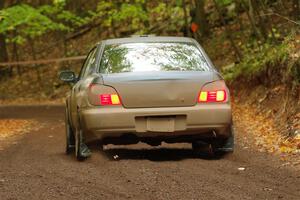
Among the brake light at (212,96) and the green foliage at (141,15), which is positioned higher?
the brake light at (212,96)

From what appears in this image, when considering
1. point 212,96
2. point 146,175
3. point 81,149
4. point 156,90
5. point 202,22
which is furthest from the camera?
point 202,22

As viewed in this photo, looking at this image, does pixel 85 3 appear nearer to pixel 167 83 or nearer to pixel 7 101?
pixel 7 101

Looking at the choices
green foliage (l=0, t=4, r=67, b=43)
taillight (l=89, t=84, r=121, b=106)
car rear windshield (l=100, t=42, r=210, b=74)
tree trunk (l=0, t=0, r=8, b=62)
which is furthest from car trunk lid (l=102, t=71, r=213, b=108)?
tree trunk (l=0, t=0, r=8, b=62)

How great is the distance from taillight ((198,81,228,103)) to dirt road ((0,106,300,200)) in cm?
78

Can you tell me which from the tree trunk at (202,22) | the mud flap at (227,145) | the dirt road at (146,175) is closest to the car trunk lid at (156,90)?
the dirt road at (146,175)

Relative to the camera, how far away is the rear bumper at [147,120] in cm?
845

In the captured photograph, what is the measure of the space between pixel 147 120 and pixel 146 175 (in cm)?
113

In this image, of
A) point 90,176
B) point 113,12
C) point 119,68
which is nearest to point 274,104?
point 119,68

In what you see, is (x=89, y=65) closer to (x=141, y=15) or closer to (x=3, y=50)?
(x=141, y=15)

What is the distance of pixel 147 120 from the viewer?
848 centimetres

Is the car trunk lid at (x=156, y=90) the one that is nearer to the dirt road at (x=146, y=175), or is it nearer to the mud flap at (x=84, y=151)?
the dirt road at (x=146, y=175)

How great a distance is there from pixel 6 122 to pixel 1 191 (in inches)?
547

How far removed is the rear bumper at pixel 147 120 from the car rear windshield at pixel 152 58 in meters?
0.63

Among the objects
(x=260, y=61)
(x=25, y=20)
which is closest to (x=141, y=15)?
(x=25, y=20)
